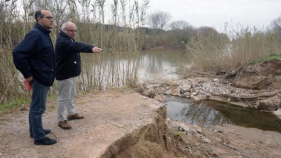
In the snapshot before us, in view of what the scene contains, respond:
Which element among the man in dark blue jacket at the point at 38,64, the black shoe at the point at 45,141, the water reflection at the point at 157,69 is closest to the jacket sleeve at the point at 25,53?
the man in dark blue jacket at the point at 38,64

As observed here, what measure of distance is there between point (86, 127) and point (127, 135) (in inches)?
26.6

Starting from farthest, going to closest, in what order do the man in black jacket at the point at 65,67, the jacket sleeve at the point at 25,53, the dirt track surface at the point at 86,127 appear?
1. the man in black jacket at the point at 65,67
2. the dirt track surface at the point at 86,127
3. the jacket sleeve at the point at 25,53

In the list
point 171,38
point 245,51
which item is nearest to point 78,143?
point 245,51

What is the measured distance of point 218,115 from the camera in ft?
25.8

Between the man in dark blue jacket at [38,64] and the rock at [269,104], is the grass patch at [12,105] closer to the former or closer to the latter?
the man in dark blue jacket at [38,64]

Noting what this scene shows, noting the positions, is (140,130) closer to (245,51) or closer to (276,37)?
(245,51)

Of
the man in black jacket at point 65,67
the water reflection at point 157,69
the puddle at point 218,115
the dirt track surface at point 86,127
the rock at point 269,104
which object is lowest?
the puddle at point 218,115

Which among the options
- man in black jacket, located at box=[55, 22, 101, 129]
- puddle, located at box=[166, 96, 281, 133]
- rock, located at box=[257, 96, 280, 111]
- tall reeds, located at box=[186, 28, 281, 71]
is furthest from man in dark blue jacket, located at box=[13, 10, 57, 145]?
tall reeds, located at box=[186, 28, 281, 71]

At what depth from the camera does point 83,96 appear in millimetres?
5480

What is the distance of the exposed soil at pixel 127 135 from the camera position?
2891mm

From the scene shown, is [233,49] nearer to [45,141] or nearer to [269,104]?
[269,104]

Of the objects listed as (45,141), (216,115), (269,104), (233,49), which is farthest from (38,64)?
(233,49)

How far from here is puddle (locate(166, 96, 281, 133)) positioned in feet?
23.3

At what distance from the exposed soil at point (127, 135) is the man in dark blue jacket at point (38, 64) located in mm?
339
